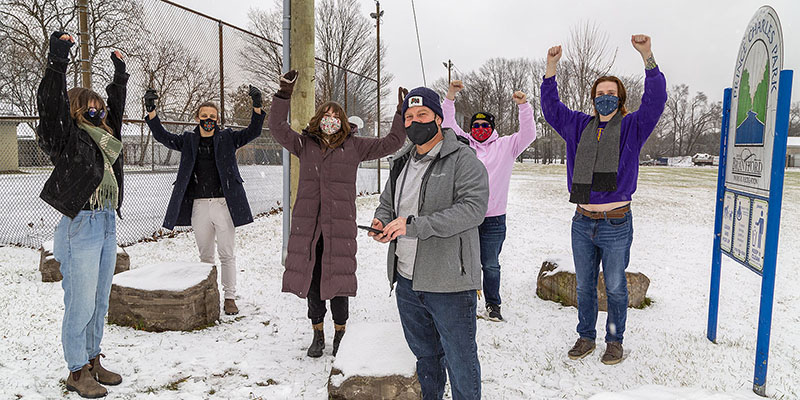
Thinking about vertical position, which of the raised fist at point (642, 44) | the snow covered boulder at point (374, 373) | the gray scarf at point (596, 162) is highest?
the raised fist at point (642, 44)

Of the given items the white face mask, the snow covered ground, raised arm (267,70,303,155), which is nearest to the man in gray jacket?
the snow covered ground

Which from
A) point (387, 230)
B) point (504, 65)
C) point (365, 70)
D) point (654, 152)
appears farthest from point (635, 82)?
point (654, 152)

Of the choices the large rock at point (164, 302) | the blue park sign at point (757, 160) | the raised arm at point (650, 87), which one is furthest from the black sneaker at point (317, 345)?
the blue park sign at point (757, 160)

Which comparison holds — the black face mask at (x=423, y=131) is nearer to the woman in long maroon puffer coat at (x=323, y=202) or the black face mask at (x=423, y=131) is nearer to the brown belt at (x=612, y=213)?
the woman in long maroon puffer coat at (x=323, y=202)

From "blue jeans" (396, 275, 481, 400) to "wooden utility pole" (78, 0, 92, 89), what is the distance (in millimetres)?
5116

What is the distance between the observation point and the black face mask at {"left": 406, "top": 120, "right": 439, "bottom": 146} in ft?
7.77

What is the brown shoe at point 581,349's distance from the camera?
3.62 meters

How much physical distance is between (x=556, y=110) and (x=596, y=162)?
59 centimetres

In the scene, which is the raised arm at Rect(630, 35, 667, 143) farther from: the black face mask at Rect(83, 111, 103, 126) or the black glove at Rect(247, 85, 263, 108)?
the black face mask at Rect(83, 111, 103, 126)

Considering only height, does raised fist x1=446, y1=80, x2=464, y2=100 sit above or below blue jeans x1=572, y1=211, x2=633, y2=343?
above

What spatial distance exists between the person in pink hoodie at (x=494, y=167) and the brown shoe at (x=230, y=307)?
2431mm

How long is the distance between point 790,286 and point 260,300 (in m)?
6.32

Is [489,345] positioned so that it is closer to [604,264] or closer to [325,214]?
[604,264]

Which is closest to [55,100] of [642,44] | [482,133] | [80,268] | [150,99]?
[80,268]
